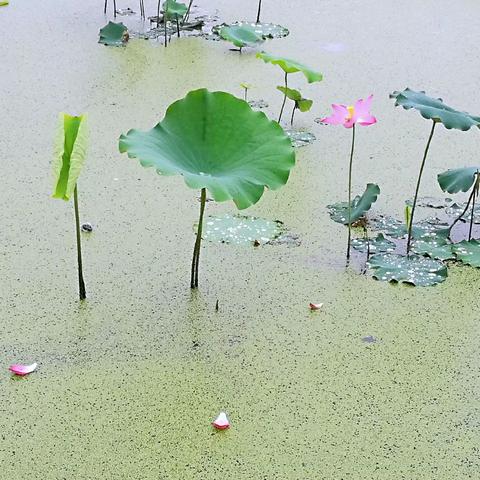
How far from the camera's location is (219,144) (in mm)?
1484

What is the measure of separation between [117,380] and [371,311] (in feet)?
1.54

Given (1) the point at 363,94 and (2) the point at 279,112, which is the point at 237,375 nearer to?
(2) the point at 279,112

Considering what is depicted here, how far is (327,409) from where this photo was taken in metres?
1.27

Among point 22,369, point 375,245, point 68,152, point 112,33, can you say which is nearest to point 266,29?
point 112,33

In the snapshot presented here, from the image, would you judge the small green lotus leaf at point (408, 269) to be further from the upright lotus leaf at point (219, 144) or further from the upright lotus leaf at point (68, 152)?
the upright lotus leaf at point (68, 152)

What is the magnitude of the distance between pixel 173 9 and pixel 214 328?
156cm

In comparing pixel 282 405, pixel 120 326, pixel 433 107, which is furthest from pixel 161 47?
pixel 282 405

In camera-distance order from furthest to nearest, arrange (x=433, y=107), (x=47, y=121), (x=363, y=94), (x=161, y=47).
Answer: (x=161, y=47) < (x=363, y=94) < (x=47, y=121) < (x=433, y=107)

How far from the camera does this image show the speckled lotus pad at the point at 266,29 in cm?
277

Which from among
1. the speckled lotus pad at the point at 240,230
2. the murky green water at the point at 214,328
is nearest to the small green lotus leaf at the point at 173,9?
the murky green water at the point at 214,328

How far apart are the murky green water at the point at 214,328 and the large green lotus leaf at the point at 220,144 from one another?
0.77 feet

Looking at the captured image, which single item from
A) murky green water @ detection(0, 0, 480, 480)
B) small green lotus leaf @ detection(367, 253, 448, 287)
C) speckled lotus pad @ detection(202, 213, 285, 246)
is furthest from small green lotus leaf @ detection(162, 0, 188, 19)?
small green lotus leaf @ detection(367, 253, 448, 287)

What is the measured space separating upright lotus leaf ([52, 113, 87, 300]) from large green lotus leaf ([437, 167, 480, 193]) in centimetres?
70

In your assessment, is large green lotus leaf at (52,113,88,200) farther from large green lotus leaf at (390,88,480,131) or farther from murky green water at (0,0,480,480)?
large green lotus leaf at (390,88,480,131)
